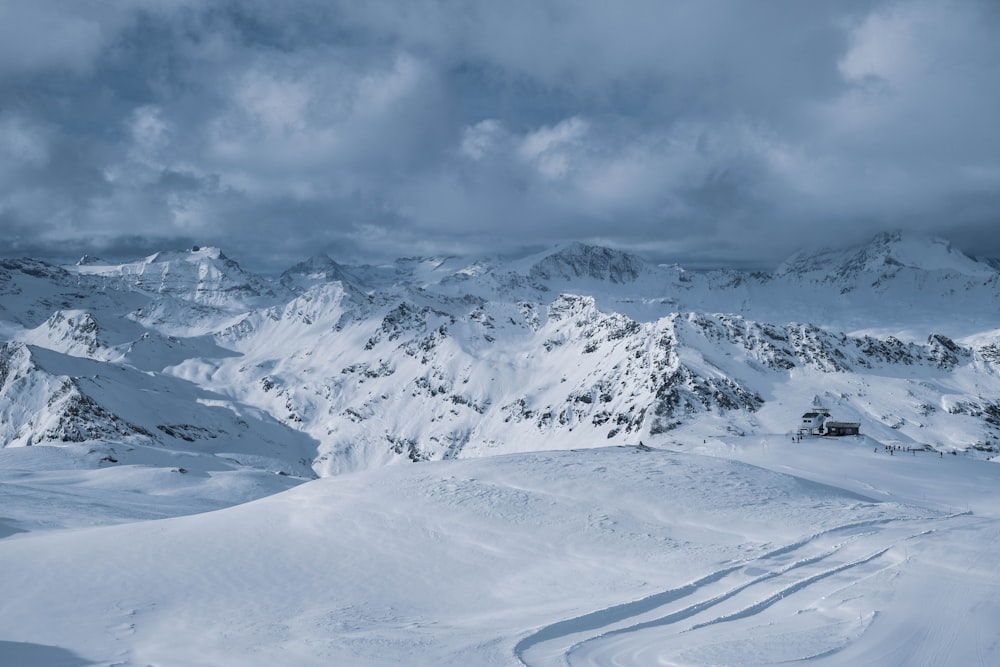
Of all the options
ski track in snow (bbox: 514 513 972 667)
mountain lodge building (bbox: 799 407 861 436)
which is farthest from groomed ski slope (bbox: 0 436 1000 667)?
mountain lodge building (bbox: 799 407 861 436)

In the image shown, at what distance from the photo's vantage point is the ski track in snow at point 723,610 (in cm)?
1608

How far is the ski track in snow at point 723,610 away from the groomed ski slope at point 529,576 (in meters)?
0.09

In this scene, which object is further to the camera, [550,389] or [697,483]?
[550,389]

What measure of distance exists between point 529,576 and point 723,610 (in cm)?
763

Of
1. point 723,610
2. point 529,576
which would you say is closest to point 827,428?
point 529,576

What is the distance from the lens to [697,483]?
36.8m

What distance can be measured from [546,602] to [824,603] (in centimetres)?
843

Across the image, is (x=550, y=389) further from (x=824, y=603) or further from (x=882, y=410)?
(x=824, y=603)

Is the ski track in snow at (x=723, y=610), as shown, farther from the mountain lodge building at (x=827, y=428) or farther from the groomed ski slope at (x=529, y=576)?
the mountain lodge building at (x=827, y=428)

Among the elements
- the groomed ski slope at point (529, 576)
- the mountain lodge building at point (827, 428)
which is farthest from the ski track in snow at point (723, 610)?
the mountain lodge building at point (827, 428)

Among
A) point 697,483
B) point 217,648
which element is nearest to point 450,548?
point 217,648

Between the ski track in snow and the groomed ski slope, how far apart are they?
0.30ft

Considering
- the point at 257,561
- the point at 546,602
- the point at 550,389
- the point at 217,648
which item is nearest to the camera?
the point at 217,648

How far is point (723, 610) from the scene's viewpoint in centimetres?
1928
